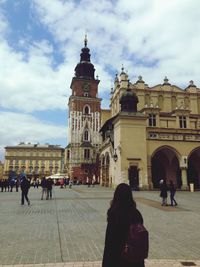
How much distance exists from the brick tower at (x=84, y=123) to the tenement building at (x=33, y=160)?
2936cm

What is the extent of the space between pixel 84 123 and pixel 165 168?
4122cm

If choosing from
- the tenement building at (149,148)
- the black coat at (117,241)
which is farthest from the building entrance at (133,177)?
the black coat at (117,241)

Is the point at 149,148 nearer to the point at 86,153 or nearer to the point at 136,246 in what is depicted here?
the point at 136,246

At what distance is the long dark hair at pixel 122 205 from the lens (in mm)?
3230

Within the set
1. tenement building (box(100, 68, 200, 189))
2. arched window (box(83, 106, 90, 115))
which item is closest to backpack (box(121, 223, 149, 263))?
tenement building (box(100, 68, 200, 189))

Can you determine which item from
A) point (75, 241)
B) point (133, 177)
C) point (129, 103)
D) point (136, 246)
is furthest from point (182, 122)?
point (136, 246)

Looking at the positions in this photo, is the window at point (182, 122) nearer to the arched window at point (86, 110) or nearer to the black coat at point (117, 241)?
the black coat at point (117, 241)

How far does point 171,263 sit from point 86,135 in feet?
228

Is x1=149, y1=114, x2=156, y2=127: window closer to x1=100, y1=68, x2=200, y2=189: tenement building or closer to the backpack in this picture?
x1=100, y1=68, x2=200, y2=189: tenement building

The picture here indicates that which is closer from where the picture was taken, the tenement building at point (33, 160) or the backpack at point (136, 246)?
the backpack at point (136, 246)

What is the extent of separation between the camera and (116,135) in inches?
1335

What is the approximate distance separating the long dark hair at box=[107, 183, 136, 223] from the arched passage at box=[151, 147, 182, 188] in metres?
33.8

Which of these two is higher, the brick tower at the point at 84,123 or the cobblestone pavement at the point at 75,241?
the brick tower at the point at 84,123

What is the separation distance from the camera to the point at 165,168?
36.8 metres
